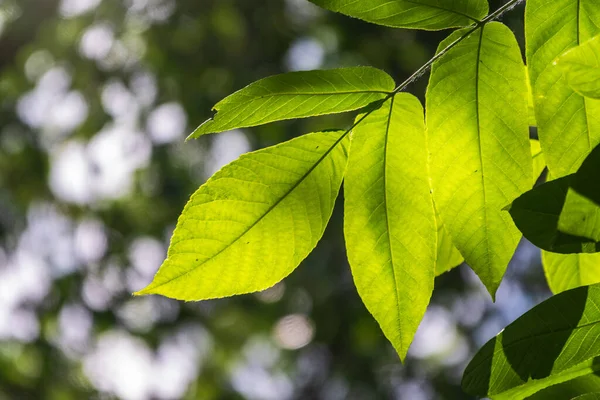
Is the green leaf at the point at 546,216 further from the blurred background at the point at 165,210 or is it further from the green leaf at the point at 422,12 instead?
the blurred background at the point at 165,210

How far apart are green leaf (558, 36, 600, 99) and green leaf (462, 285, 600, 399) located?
192mm

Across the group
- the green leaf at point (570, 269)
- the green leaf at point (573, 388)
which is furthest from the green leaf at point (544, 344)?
the green leaf at point (570, 269)

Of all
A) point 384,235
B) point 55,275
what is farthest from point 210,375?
point 384,235

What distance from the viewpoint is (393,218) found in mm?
699

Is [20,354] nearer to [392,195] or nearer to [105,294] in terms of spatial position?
[105,294]

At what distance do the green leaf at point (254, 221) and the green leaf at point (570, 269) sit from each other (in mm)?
314

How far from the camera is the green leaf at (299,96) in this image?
69cm

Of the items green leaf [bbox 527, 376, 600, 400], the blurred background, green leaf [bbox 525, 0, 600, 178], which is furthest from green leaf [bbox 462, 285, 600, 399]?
the blurred background

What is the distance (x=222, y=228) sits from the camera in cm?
65

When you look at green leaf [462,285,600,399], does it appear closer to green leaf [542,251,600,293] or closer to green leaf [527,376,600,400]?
green leaf [527,376,600,400]

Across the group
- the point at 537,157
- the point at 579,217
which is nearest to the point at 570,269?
the point at 537,157

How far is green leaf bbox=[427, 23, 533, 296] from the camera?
26.2 inches

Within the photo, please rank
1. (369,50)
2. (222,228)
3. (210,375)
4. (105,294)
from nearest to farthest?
(222,228)
(369,50)
(105,294)
(210,375)

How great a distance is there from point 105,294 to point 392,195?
4483mm
